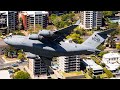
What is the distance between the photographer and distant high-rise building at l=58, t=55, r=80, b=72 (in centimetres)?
710

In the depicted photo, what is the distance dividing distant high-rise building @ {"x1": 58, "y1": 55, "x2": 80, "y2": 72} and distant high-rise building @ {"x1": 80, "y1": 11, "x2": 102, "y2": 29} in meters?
2.68

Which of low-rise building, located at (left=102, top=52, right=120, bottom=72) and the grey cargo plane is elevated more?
the grey cargo plane

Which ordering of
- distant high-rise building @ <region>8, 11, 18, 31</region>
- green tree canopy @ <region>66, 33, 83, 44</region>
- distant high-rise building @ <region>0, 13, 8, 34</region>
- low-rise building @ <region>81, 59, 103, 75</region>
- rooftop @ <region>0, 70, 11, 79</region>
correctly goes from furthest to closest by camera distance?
distant high-rise building @ <region>8, 11, 18, 31</region> < distant high-rise building @ <region>0, 13, 8, 34</region> < green tree canopy @ <region>66, 33, 83, 44</region> < low-rise building @ <region>81, 59, 103, 75</region> < rooftop @ <region>0, 70, 11, 79</region>

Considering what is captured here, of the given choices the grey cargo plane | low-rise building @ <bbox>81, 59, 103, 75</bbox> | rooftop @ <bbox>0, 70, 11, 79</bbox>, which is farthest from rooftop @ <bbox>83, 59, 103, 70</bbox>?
the grey cargo plane

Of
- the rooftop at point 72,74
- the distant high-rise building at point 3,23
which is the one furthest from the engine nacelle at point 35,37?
the distant high-rise building at point 3,23

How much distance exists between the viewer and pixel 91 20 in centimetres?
1084

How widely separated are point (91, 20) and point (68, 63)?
12.4ft

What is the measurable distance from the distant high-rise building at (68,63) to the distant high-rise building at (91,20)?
2681 mm

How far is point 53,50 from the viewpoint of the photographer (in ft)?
9.50

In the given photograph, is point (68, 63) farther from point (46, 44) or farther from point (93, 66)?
point (46, 44)

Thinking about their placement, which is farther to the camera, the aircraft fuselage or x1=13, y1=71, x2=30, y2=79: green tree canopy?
x1=13, y1=71, x2=30, y2=79: green tree canopy

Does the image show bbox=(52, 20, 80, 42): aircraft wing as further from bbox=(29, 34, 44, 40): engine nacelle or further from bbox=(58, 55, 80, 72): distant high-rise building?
bbox=(58, 55, 80, 72): distant high-rise building
